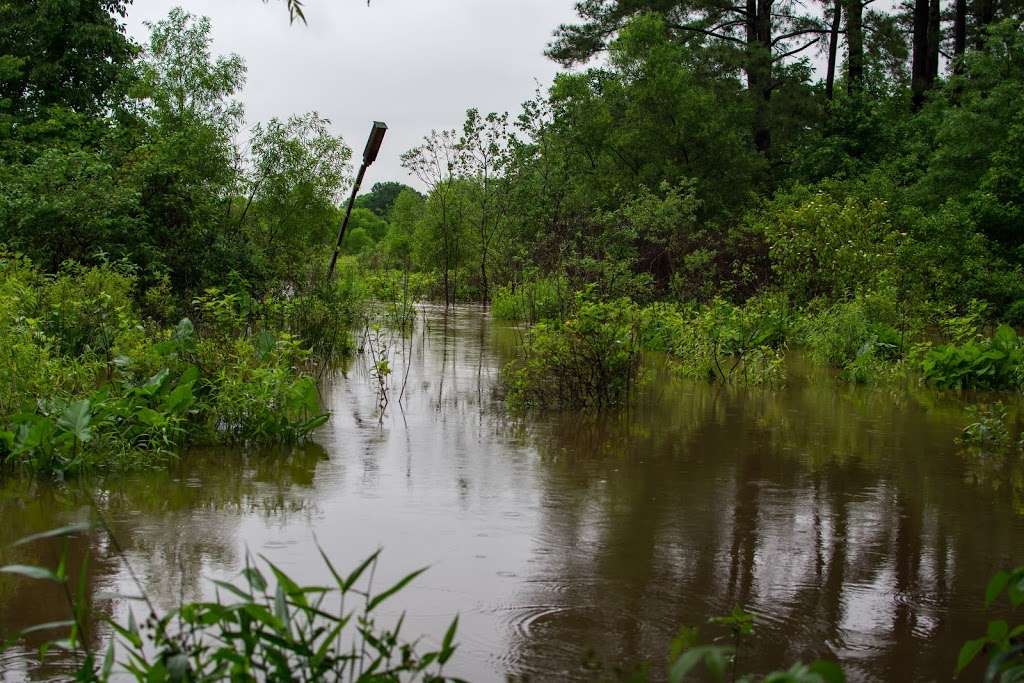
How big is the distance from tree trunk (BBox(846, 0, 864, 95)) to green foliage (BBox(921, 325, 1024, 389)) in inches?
849

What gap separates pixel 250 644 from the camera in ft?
8.68

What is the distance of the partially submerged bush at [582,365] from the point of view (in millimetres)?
10266

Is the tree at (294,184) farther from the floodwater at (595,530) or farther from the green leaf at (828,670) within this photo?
the green leaf at (828,670)

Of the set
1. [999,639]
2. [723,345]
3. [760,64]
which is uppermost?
[760,64]

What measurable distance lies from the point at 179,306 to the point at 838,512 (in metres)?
11.3

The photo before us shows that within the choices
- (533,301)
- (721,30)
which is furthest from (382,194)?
(533,301)

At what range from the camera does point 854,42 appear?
31.9 metres

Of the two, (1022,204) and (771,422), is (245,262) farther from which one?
(1022,204)

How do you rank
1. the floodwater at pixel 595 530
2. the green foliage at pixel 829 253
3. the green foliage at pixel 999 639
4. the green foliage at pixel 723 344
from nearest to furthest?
the green foliage at pixel 999 639 → the floodwater at pixel 595 530 → the green foliage at pixel 723 344 → the green foliage at pixel 829 253

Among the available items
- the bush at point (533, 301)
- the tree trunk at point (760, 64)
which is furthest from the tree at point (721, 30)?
the bush at point (533, 301)

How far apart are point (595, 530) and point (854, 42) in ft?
96.4

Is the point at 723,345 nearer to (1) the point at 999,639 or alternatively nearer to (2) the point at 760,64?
(1) the point at 999,639

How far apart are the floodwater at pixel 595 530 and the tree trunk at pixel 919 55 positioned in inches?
947

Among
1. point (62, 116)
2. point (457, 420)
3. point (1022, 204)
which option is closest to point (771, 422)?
point (457, 420)
